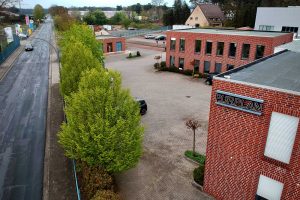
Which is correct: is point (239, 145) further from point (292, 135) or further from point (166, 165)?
point (166, 165)

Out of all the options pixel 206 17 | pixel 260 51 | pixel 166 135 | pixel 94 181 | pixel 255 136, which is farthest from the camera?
pixel 206 17

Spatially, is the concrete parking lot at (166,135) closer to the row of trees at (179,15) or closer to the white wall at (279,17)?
the white wall at (279,17)

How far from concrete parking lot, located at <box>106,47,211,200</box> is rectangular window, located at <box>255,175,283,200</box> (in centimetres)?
325

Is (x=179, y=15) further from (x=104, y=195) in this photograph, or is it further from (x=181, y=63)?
(x=104, y=195)

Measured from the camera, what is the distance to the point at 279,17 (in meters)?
55.2

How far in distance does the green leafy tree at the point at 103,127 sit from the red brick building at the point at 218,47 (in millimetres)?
24947

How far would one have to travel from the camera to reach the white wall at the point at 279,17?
52.7 metres

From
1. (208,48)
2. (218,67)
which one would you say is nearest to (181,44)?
(208,48)

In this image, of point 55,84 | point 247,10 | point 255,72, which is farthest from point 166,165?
point 247,10

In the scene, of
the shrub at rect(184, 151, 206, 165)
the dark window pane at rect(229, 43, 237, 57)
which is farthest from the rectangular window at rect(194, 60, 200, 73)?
the shrub at rect(184, 151, 206, 165)

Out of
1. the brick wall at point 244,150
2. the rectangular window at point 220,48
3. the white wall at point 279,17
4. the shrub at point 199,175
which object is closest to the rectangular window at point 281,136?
the brick wall at point 244,150

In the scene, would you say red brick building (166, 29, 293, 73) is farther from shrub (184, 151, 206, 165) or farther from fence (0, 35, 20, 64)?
fence (0, 35, 20, 64)

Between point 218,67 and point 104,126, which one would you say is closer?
point 104,126

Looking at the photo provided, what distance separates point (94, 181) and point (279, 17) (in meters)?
54.8
